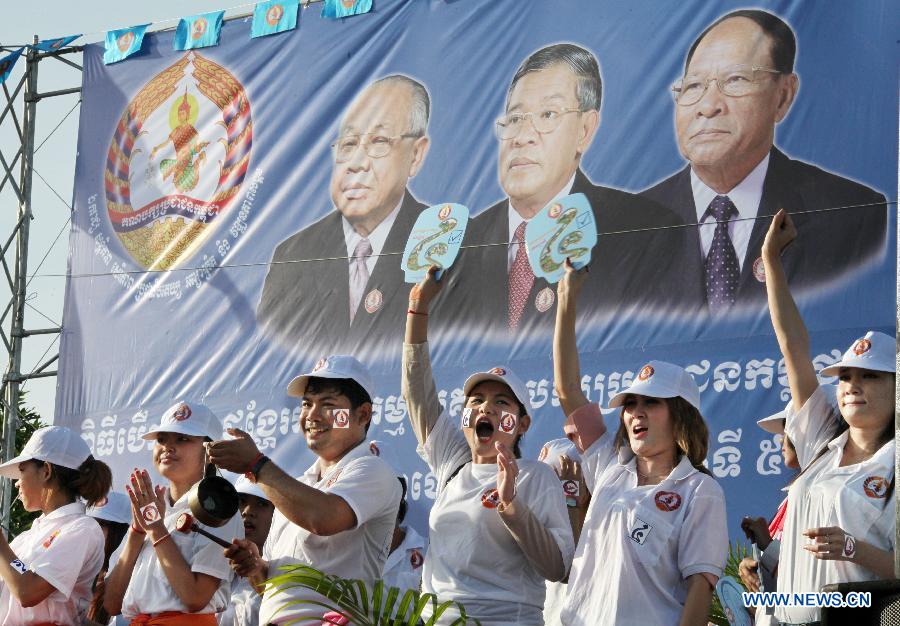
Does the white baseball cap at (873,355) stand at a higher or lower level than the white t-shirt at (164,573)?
higher

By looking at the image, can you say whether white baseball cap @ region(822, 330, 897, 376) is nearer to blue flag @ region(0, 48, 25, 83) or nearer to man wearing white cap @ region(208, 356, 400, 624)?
man wearing white cap @ region(208, 356, 400, 624)

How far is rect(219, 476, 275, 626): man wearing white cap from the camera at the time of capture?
517 centimetres

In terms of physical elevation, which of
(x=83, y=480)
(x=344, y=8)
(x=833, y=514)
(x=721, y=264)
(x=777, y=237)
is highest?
(x=344, y=8)

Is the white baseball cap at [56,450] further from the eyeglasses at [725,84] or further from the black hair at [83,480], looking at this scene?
the eyeglasses at [725,84]

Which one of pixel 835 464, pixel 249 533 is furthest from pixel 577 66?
pixel 835 464

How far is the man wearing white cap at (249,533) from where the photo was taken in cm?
517

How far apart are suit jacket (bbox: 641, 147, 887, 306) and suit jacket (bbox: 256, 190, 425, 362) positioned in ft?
5.86

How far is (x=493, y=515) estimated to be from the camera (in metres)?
3.79

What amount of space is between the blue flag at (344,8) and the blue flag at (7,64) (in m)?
2.12

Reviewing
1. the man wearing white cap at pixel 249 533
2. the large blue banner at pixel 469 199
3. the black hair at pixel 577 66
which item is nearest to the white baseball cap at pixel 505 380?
the man wearing white cap at pixel 249 533

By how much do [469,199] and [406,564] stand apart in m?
2.30

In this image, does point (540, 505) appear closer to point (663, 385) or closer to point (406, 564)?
point (663, 385)

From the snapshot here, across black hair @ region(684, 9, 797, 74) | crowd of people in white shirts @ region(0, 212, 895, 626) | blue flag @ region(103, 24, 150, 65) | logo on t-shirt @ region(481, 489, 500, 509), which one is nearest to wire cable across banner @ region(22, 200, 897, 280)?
black hair @ region(684, 9, 797, 74)

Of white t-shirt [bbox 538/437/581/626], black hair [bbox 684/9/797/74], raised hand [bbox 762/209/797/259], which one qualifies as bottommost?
white t-shirt [bbox 538/437/581/626]
